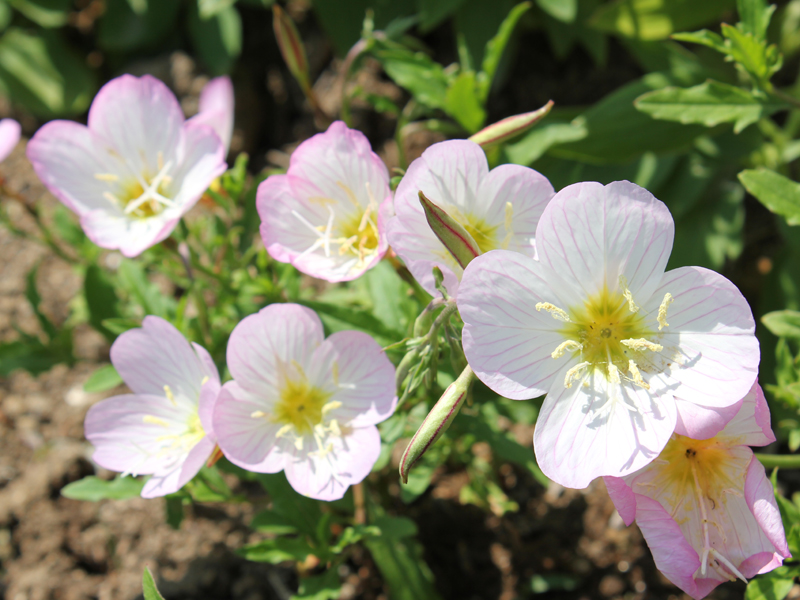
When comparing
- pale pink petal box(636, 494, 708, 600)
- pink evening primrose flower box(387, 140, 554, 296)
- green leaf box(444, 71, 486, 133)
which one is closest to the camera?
pale pink petal box(636, 494, 708, 600)

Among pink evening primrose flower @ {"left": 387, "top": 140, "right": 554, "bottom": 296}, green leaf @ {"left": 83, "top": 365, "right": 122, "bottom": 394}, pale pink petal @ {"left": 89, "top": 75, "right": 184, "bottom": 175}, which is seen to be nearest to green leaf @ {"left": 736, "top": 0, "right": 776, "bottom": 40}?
pink evening primrose flower @ {"left": 387, "top": 140, "right": 554, "bottom": 296}

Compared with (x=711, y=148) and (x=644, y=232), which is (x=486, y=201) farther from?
(x=711, y=148)

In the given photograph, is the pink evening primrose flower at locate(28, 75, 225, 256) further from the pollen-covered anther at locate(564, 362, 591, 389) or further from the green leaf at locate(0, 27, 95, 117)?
the green leaf at locate(0, 27, 95, 117)

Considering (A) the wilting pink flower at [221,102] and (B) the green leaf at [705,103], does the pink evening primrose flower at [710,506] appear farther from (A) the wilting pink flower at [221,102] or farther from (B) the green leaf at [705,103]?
(A) the wilting pink flower at [221,102]

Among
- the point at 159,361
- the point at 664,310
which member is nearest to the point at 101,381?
the point at 159,361

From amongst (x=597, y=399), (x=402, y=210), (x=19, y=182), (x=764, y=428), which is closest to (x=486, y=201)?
(x=402, y=210)

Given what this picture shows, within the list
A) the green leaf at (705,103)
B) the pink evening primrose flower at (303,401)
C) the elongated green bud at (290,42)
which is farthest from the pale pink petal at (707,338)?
the elongated green bud at (290,42)

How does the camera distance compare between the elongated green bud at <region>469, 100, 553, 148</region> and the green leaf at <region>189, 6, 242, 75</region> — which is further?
the green leaf at <region>189, 6, 242, 75</region>
